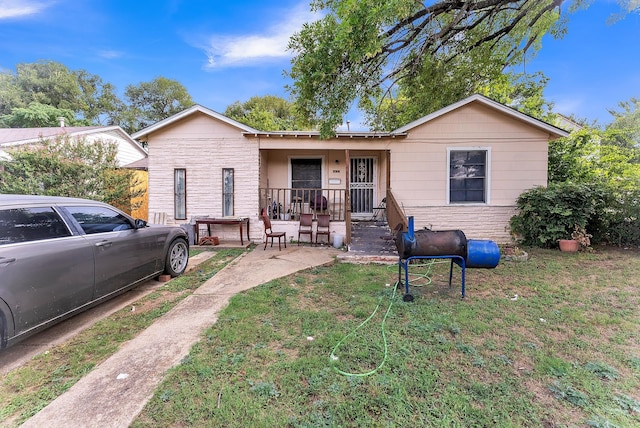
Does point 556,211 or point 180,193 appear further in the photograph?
point 180,193

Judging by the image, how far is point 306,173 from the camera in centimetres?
997

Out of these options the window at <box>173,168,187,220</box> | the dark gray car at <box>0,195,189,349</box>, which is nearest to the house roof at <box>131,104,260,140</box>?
the window at <box>173,168,187,220</box>

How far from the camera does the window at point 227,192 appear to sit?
875 centimetres

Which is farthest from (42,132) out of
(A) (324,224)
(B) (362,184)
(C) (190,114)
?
(B) (362,184)

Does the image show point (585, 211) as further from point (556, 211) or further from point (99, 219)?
point (99, 219)

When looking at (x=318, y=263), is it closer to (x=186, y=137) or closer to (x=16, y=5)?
(x=186, y=137)

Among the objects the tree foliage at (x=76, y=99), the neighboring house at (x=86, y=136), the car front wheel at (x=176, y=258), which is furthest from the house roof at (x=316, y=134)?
the tree foliage at (x=76, y=99)

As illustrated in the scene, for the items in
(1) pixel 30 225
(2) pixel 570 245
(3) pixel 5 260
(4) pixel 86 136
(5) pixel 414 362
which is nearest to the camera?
(3) pixel 5 260

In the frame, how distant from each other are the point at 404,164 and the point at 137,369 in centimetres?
785

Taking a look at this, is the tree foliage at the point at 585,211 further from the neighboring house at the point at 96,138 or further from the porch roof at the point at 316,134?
the neighboring house at the point at 96,138

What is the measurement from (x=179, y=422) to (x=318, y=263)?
4467mm

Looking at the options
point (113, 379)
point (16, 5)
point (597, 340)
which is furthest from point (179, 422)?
point (16, 5)

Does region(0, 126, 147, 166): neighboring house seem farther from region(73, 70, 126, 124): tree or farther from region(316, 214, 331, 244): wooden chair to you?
region(73, 70, 126, 124): tree

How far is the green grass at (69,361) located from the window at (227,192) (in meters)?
4.70
